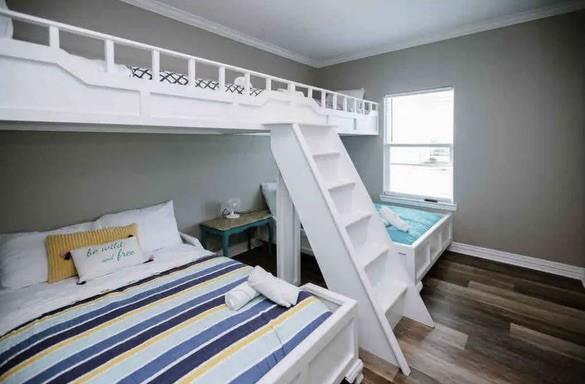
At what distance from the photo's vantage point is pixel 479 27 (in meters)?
3.19

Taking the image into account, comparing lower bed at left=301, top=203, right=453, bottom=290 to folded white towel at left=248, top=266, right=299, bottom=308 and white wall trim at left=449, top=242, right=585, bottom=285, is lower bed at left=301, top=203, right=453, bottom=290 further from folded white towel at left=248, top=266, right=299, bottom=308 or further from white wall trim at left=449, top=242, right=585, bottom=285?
folded white towel at left=248, top=266, right=299, bottom=308

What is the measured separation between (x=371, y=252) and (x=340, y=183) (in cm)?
54

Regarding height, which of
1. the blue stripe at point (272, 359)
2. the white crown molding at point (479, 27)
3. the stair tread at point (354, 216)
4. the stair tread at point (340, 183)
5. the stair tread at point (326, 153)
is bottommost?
the blue stripe at point (272, 359)

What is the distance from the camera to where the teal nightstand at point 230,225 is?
9.71ft

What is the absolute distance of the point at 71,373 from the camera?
1.14m

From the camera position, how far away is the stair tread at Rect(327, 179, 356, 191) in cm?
202

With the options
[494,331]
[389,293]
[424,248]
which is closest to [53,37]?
[389,293]

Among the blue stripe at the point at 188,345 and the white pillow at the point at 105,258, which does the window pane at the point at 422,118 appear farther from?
the white pillow at the point at 105,258

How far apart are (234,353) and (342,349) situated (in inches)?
24.4

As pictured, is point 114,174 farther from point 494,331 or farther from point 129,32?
point 494,331

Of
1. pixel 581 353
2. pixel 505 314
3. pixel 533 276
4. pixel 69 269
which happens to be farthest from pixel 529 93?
pixel 69 269

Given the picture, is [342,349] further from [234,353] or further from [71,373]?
[71,373]

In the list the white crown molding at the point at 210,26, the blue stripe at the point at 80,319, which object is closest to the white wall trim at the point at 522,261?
the blue stripe at the point at 80,319

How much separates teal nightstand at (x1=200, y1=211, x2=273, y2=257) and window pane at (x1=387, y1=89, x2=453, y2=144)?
2123mm
